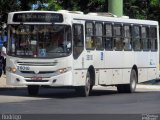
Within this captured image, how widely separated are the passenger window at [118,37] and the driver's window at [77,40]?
2.94 metres

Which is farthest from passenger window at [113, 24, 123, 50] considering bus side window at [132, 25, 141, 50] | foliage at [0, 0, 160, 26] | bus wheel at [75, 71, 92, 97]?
foliage at [0, 0, 160, 26]

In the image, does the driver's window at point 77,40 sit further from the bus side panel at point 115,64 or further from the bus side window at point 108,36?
the bus side panel at point 115,64

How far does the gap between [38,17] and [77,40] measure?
1536 millimetres

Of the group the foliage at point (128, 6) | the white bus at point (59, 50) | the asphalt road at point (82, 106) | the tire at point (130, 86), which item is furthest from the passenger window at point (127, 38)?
the foliage at point (128, 6)

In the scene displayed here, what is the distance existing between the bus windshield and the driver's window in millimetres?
282

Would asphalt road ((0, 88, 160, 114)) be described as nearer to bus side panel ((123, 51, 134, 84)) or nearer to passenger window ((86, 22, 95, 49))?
passenger window ((86, 22, 95, 49))

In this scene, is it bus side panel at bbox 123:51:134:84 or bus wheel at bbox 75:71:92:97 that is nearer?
bus wheel at bbox 75:71:92:97

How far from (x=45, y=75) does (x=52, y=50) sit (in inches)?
34.2

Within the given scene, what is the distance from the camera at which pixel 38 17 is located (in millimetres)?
25422

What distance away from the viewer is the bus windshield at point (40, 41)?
2503cm

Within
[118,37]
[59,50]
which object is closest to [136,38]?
[118,37]

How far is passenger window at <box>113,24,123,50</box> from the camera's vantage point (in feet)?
93.4

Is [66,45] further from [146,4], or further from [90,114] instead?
[146,4]

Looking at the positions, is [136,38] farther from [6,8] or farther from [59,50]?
[59,50]
